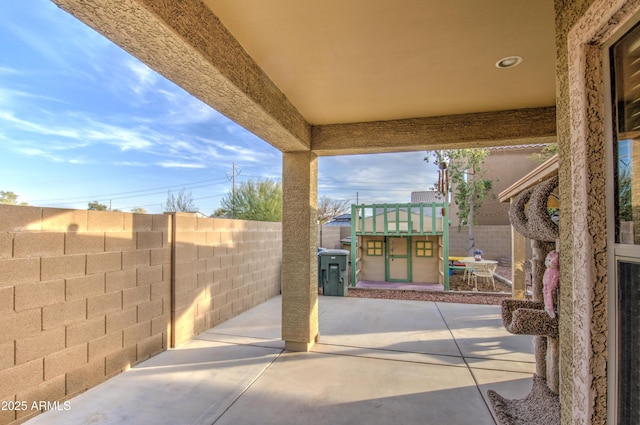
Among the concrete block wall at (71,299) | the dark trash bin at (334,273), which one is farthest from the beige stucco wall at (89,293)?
the dark trash bin at (334,273)

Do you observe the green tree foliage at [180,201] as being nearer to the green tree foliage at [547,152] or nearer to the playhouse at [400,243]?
the playhouse at [400,243]

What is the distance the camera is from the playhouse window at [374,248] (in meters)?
9.51

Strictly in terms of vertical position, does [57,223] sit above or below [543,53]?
below

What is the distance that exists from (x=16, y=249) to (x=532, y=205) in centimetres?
414

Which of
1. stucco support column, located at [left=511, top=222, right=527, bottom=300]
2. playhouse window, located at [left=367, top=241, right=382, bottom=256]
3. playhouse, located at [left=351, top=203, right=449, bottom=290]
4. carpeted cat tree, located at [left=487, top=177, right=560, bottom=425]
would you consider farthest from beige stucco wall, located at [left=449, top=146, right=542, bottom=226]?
carpeted cat tree, located at [left=487, top=177, right=560, bottom=425]

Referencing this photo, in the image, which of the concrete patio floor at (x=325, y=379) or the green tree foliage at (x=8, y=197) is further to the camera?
the green tree foliage at (x=8, y=197)

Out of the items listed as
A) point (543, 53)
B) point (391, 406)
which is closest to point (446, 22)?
point (543, 53)

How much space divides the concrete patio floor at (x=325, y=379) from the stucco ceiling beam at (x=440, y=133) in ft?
8.70

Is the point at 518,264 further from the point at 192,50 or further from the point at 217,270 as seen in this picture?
the point at 192,50

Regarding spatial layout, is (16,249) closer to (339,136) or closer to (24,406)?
(24,406)

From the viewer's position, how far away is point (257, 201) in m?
11.2

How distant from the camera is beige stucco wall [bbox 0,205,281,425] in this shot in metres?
2.36

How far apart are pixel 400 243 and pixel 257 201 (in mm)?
5472

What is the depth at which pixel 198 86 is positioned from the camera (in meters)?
2.13
